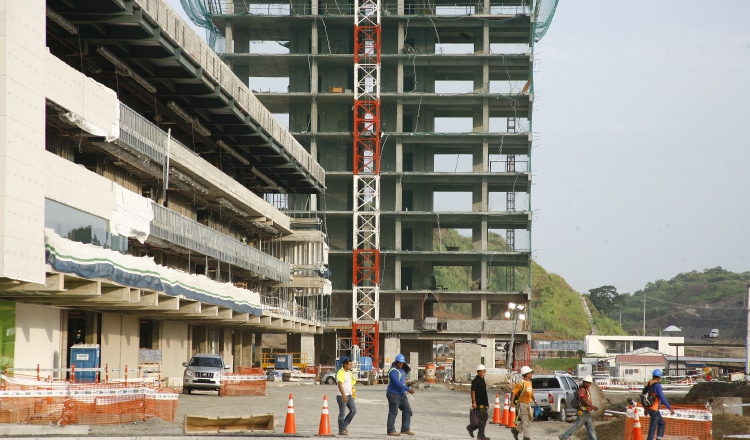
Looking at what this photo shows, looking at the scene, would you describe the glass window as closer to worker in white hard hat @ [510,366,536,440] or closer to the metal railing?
the metal railing

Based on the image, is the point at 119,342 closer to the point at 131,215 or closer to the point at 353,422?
the point at 131,215

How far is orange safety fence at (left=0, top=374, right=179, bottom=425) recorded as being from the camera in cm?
2439

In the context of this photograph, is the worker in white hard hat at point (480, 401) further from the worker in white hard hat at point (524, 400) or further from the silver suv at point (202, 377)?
the silver suv at point (202, 377)

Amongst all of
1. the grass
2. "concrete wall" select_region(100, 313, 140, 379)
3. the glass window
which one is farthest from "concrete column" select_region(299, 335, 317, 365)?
the glass window

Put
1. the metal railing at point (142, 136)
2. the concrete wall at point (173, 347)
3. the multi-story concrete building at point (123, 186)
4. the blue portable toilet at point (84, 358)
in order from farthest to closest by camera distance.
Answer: the concrete wall at point (173, 347), the metal railing at point (142, 136), the blue portable toilet at point (84, 358), the multi-story concrete building at point (123, 186)

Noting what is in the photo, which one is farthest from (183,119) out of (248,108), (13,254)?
(13,254)

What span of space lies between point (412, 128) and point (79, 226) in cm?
7662

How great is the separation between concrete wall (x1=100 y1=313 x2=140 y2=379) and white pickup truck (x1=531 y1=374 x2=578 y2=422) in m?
17.8

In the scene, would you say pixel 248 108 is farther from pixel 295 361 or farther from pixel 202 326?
pixel 295 361

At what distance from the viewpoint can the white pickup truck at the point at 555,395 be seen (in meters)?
36.9

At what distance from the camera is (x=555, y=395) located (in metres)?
36.9

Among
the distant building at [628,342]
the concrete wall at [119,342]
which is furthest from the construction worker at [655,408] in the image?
the distant building at [628,342]

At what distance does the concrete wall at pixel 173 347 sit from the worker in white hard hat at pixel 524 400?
106 feet

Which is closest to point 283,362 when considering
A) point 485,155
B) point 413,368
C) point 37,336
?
point 413,368
